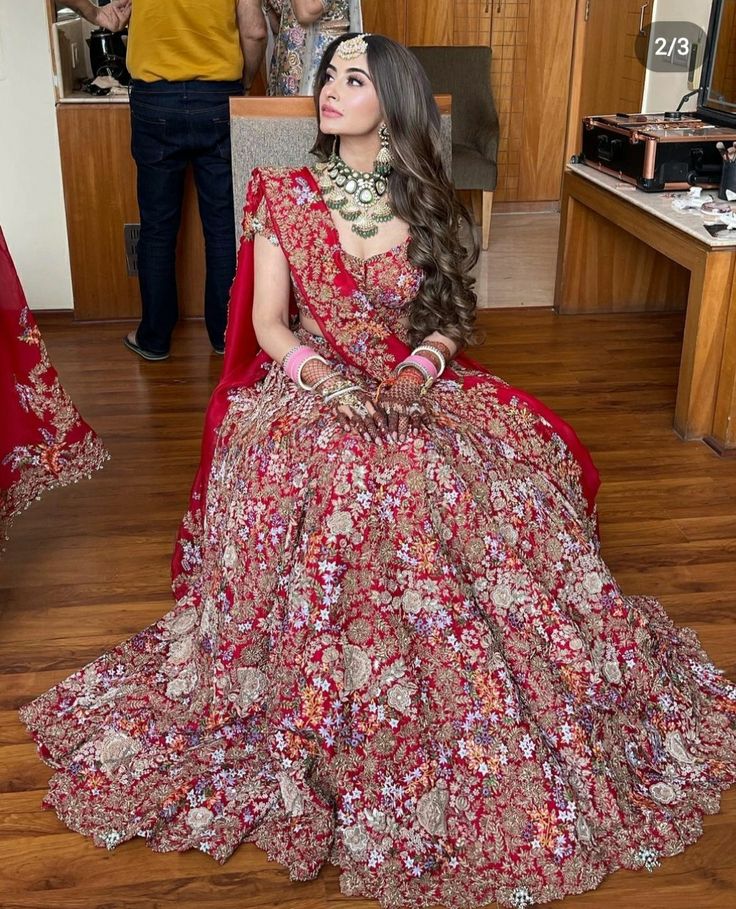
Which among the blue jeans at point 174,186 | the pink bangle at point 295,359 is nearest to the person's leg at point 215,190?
the blue jeans at point 174,186

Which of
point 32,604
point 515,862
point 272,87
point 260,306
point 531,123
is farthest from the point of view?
point 531,123

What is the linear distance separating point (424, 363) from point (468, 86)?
4.15m

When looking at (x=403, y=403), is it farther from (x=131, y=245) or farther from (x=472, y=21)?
(x=472, y=21)

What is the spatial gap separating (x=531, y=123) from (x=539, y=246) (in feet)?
3.35

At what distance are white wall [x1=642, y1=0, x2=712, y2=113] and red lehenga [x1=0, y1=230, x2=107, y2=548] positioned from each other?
131 inches

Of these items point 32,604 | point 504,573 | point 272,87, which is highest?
point 272,87

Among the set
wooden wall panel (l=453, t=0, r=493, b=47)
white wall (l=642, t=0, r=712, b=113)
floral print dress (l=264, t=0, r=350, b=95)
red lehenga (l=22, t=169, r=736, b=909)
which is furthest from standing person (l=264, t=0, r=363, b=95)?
wooden wall panel (l=453, t=0, r=493, b=47)

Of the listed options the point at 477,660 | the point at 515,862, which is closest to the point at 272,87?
the point at 477,660

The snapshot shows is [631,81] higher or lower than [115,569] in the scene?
higher

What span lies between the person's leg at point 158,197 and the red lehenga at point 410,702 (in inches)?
76.3

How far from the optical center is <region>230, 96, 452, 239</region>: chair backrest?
2.64 metres

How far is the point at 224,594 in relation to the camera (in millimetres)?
2018

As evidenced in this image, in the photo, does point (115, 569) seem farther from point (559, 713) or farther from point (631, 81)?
point (631, 81)

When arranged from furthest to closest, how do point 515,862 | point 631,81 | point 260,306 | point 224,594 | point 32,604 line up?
point 631,81 < point 32,604 < point 260,306 < point 224,594 < point 515,862
